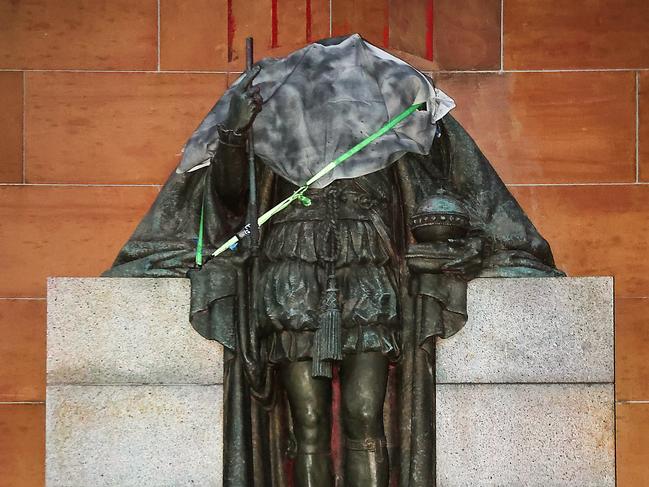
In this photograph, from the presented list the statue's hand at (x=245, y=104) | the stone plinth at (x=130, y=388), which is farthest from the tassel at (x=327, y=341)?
the statue's hand at (x=245, y=104)

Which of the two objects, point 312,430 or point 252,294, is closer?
point 312,430

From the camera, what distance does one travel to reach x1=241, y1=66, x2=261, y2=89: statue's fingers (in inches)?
324

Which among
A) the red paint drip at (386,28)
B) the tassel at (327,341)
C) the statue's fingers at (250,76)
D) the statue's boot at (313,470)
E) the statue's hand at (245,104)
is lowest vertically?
the statue's boot at (313,470)

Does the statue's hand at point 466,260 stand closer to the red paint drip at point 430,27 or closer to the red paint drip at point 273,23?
the red paint drip at point 430,27

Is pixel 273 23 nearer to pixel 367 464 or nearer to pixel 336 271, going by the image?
pixel 336 271

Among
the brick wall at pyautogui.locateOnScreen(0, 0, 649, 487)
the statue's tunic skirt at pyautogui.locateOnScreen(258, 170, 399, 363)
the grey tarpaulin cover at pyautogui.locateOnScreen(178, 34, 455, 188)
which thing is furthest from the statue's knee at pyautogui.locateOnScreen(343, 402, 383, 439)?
the brick wall at pyautogui.locateOnScreen(0, 0, 649, 487)

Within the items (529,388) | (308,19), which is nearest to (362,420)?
(529,388)

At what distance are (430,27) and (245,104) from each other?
388 centimetres

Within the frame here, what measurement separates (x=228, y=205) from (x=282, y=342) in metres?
0.77

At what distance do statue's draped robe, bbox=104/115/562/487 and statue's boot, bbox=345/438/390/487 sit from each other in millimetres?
154

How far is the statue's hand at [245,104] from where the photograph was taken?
8242 mm

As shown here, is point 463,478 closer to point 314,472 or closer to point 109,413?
point 314,472

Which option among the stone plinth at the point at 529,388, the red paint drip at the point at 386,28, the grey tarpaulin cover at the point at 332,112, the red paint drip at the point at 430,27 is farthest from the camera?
the red paint drip at the point at 430,27

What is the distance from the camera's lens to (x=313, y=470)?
8.32m
